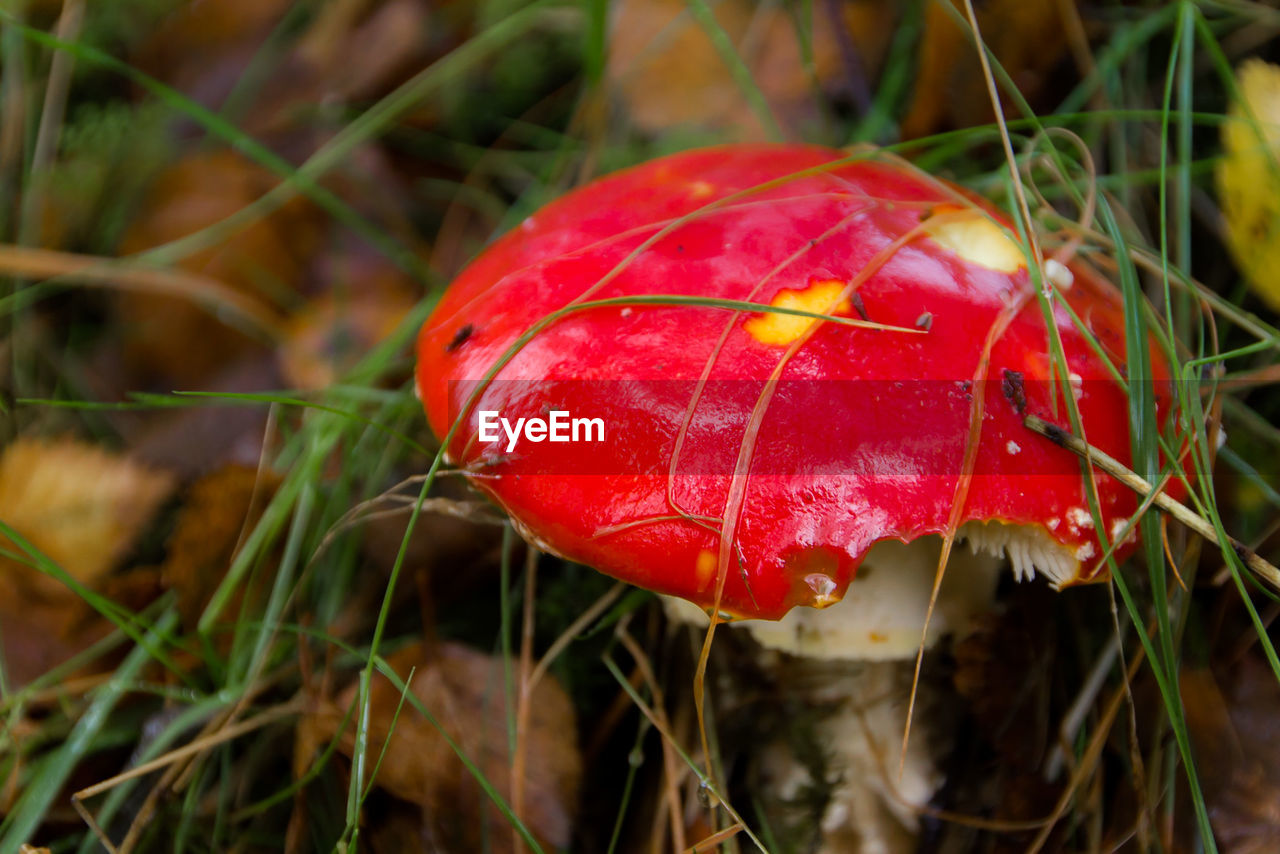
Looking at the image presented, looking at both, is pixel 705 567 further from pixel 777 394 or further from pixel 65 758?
pixel 65 758

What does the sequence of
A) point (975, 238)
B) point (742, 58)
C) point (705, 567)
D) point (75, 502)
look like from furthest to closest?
point (742, 58), point (75, 502), point (975, 238), point (705, 567)

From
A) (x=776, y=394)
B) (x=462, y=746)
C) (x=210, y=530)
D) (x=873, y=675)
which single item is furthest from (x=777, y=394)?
(x=210, y=530)

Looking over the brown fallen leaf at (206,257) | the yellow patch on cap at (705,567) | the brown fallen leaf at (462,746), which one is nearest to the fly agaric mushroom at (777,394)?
the yellow patch on cap at (705,567)

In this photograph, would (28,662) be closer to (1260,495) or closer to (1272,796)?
(1272,796)

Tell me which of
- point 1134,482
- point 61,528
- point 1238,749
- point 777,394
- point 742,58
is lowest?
point 1238,749

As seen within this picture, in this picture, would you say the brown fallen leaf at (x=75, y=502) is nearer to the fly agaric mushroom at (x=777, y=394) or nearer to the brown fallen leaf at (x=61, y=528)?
the brown fallen leaf at (x=61, y=528)

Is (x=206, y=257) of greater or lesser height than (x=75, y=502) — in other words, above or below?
above

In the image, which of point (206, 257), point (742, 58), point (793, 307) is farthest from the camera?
point (206, 257)
